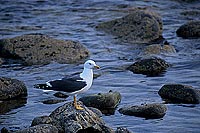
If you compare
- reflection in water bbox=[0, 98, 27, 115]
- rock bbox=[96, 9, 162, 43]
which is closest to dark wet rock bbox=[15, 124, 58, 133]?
reflection in water bbox=[0, 98, 27, 115]

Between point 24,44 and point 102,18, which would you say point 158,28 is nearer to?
point 102,18

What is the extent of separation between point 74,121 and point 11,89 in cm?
346

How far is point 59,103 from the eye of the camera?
14914mm

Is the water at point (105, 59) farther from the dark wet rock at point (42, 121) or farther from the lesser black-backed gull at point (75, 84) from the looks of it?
the lesser black-backed gull at point (75, 84)

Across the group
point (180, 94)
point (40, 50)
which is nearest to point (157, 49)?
point (40, 50)

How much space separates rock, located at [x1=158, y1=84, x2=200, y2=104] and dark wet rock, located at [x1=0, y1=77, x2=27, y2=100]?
333cm

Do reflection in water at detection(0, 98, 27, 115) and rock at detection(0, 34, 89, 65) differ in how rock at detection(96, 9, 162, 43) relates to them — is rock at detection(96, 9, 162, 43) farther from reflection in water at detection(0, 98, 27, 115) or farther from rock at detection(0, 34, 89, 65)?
reflection in water at detection(0, 98, 27, 115)

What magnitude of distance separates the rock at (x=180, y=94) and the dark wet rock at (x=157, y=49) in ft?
15.1

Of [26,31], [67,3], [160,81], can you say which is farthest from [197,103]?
[67,3]

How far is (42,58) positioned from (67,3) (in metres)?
10.6

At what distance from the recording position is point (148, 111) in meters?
13.7

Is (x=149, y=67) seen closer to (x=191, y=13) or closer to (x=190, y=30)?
(x=190, y=30)

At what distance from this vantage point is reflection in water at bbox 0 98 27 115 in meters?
14.6

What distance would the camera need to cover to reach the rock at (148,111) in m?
13.7
